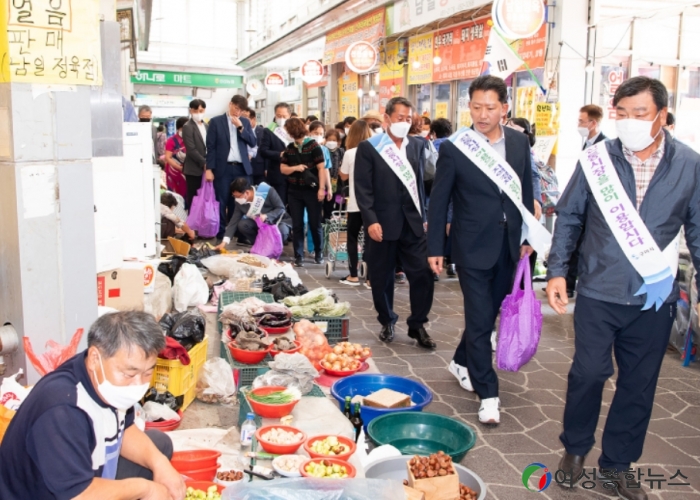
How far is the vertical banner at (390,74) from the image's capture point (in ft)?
55.6

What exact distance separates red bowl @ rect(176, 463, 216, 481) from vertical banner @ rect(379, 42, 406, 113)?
544 inches

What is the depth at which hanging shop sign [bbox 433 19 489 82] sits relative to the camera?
12.8m

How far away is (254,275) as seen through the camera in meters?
8.18

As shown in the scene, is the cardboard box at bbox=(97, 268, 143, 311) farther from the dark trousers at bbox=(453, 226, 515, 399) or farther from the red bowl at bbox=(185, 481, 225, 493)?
the dark trousers at bbox=(453, 226, 515, 399)

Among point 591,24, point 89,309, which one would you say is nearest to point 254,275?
point 89,309

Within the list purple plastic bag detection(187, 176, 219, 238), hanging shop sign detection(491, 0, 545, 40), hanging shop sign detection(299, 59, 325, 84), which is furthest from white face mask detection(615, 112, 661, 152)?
hanging shop sign detection(299, 59, 325, 84)

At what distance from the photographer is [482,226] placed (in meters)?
4.88

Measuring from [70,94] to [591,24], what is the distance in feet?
28.1

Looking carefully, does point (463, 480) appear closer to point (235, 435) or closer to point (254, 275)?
point (235, 435)

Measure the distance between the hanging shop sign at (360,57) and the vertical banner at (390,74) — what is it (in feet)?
3.29

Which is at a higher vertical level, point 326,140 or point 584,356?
point 326,140

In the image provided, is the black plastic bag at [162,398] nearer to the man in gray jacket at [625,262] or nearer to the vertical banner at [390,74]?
the man in gray jacket at [625,262]

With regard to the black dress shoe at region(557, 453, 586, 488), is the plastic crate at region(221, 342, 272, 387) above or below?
above

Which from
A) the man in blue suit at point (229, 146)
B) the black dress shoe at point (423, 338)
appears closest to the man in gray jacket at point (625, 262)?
the black dress shoe at point (423, 338)
